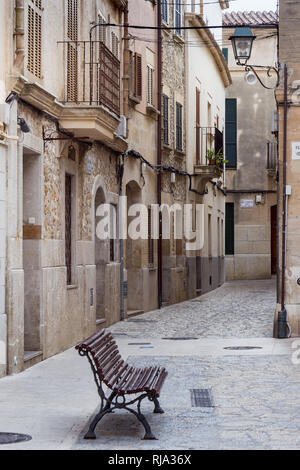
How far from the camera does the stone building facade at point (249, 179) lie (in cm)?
3981

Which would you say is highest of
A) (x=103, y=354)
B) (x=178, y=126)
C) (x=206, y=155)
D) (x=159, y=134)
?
(x=178, y=126)

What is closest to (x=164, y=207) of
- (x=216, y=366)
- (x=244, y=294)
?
(x=244, y=294)

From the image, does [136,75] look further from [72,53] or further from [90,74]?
[90,74]

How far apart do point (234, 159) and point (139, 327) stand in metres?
21.7

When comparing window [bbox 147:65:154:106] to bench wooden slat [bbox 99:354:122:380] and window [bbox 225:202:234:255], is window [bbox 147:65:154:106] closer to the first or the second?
bench wooden slat [bbox 99:354:122:380]

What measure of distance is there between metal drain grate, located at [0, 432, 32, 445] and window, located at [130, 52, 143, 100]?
14.5 m

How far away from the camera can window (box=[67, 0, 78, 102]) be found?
15.2 meters

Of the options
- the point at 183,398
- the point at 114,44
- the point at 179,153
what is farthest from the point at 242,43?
the point at 179,153

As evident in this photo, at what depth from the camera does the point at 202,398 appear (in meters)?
10.1

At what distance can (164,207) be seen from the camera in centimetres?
2547

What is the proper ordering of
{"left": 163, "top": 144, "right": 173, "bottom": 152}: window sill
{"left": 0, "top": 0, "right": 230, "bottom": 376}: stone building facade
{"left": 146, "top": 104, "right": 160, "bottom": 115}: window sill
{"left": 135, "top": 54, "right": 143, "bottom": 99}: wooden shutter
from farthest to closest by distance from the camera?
{"left": 163, "top": 144, "right": 173, "bottom": 152}: window sill → {"left": 146, "top": 104, "right": 160, "bottom": 115}: window sill → {"left": 135, "top": 54, "right": 143, "bottom": 99}: wooden shutter → {"left": 0, "top": 0, "right": 230, "bottom": 376}: stone building facade

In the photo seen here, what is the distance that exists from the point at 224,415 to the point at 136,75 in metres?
14.4

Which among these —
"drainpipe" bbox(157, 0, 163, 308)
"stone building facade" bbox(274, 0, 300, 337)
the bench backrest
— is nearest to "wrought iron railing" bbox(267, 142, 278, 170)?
"drainpipe" bbox(157, 0, 163, 308)
